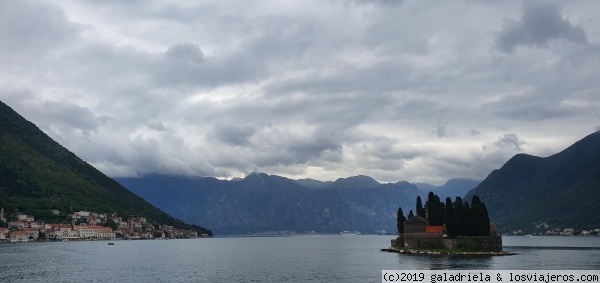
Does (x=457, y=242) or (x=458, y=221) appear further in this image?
(x=458, y=221)

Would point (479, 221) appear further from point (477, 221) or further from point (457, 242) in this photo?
point (457, 242)

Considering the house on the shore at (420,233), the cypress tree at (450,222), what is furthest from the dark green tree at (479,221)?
the house on the shore at (420,233)

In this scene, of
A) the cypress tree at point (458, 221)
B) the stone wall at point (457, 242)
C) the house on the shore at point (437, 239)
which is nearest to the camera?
the stone wall at point (457, 242)

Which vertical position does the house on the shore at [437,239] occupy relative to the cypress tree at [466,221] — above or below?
below

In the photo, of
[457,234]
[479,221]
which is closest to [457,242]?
[457,234]

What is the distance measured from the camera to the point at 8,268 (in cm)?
11769

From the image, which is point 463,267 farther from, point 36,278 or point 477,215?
point 36,278

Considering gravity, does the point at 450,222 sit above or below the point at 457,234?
above

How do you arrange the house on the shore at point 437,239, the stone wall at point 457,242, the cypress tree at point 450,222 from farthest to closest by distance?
1. the cypress tree at point 450,222
2. the house on the shore at point 437,239
3. the stone wall at point 457,242

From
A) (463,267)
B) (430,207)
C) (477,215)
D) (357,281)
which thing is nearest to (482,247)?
(477,215)

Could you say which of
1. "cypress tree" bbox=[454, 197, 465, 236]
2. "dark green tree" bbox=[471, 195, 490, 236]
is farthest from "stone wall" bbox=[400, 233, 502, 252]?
"cypress tree" bbox=[454, 197, 465, 236]

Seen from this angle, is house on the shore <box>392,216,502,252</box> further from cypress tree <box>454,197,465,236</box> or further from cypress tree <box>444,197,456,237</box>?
cypress tree <box>444,197,456,237</box>

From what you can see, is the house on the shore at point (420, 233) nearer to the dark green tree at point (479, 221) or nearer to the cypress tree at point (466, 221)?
the cypress tree at point (466, 221)

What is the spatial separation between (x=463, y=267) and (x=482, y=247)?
4571 cm
